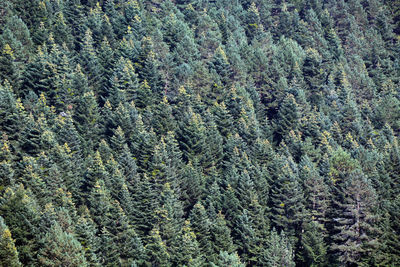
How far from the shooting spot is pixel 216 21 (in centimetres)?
15625

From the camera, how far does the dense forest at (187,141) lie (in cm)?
7550

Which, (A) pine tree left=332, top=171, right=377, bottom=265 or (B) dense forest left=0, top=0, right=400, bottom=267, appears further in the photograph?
(B) dense forest left=0, top=0, right=400, bottom=267

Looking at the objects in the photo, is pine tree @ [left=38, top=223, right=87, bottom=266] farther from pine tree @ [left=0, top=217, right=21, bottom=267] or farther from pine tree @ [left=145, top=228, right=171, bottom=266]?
pine tree @ [left=145, top=228, right=171, bottom=266]

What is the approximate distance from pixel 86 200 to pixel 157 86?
40.1 metres

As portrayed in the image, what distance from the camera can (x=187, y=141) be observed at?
99062 mm

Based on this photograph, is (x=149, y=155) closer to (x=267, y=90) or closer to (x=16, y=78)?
(x=16, y=78)

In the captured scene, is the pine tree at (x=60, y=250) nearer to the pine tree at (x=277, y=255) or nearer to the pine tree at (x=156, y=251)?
the pine tree at (x=156, y=251)

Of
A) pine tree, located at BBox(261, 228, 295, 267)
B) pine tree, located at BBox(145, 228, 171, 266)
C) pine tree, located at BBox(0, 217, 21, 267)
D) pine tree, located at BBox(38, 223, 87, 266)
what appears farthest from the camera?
pine tree, located at BBox(261, 228, 295, 267)

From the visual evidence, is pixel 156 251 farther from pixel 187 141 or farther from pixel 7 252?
pixel 187 141

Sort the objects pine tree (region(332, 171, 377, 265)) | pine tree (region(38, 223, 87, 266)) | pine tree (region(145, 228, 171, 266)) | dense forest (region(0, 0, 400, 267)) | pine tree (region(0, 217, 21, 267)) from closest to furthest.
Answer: pine tree (region(0, 217, 21, 267)) < pine tree (region(38, 223, 87, 266)) < pine tree (region(332, 171, 377, 265)) < pine tree (region(145, 228, 171, 266)) < dense forest (region(0, 0, 400, 267))

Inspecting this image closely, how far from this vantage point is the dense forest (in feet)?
248

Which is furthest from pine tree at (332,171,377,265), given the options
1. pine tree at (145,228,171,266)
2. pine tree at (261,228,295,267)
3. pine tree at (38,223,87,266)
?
pine tree at (38,223,87,266)

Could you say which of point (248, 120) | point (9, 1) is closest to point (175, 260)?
point (248, 120)

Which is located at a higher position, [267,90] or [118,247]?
[267,90]
